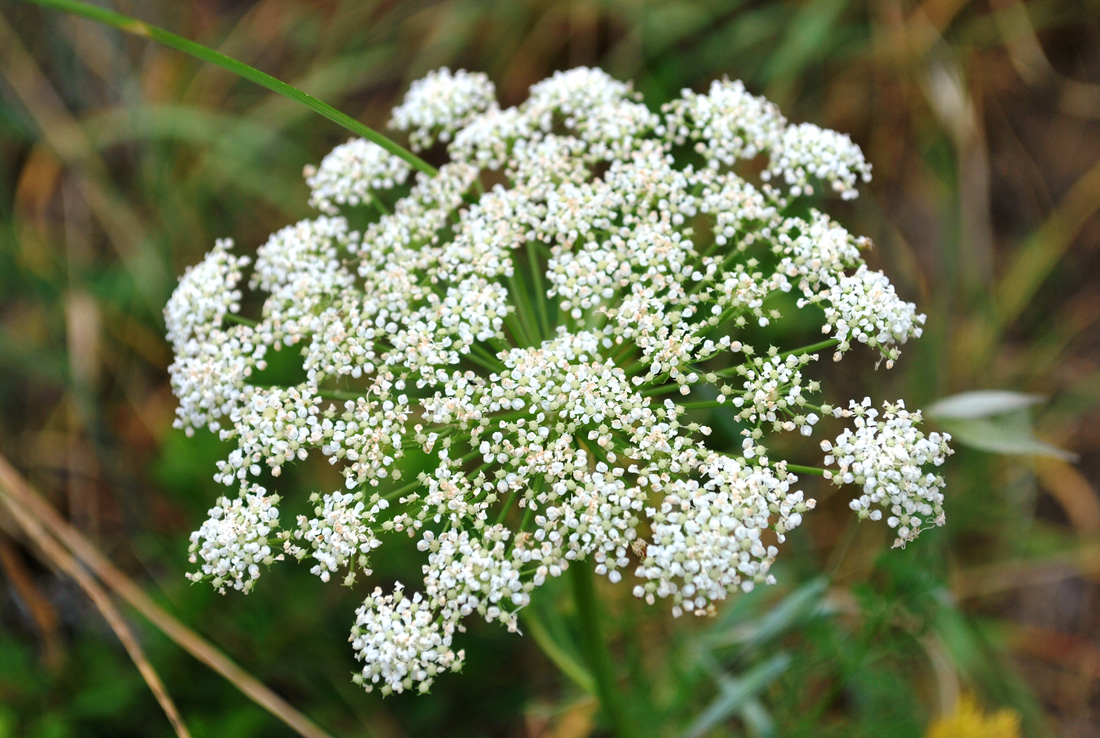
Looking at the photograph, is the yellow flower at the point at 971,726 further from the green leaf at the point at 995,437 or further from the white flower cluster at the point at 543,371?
the white flower cluster at the point at 543,371

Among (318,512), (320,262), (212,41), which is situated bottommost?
(318,512)

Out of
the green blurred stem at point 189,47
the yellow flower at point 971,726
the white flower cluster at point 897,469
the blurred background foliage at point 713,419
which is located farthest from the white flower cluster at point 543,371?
the yellow flower at point 971,726

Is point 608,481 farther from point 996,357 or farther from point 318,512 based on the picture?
point 996,357

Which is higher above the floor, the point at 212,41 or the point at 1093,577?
the point at 212,41

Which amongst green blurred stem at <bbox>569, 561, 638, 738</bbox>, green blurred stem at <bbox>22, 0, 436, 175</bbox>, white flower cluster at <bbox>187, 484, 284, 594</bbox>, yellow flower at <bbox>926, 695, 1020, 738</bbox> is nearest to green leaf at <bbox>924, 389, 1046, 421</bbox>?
green blurred stem at <bbox>569, 561, 638, 738</bbox>

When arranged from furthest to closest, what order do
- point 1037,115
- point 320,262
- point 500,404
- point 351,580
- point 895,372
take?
point 1037,115
point 895,372
point 320,262
point 500,404
point 351,580

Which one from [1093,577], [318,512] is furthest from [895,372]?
[318,512]
